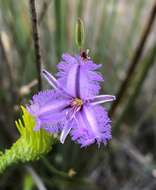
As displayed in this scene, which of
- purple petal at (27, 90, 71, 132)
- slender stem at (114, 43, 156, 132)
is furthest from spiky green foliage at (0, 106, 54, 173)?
slender stem at (114, 43, 156, 132)

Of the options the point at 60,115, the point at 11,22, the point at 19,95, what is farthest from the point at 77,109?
the point at 11,22

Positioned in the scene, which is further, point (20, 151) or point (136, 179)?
point (136, 179)

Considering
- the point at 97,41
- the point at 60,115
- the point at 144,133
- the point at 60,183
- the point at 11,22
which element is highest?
the point at 60,115

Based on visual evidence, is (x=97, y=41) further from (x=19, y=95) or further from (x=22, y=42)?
(x=19, y=95)

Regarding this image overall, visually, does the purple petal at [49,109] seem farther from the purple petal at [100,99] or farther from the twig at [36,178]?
the twig at [36,178]

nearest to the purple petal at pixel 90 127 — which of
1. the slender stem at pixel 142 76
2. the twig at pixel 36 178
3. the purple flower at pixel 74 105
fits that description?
the purple flower at pixel 74 105

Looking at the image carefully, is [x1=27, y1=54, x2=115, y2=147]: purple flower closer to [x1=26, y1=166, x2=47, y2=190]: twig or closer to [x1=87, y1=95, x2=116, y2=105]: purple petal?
[x1=87, y1=95, x2=116, y2=105]: purple petal

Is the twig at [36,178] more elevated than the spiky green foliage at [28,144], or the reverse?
the spiky green foliage at [28,144]
